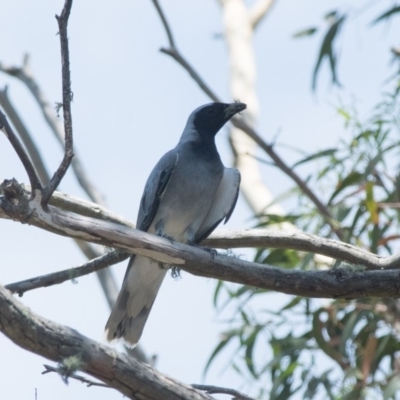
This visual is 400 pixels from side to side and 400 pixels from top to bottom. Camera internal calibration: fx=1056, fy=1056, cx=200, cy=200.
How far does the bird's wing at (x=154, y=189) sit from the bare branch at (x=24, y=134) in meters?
1.23

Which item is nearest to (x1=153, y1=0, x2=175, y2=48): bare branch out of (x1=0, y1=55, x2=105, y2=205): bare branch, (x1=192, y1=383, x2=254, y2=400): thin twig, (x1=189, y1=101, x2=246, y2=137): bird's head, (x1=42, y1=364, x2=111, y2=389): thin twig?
(x1=189, y1=101, x2=246, y2=137): bird's head

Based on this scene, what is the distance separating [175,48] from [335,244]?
2077 mm

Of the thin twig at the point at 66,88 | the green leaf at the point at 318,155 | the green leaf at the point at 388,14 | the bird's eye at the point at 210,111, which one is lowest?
the thin twig at the point at 66,88

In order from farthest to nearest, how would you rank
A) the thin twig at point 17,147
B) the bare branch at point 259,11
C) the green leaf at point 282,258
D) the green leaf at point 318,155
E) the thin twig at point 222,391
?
the bare branch at point 259,11, the green leaf at point 282,258, the green leaf at point 318,155, the thin twig at point 222,391, the thin twig at point 17,147

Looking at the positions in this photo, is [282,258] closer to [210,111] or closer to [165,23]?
[210,111]

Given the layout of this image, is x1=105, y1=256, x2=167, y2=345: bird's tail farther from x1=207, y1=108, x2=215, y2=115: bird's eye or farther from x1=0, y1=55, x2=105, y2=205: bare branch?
x1=0, y1=55, x2=105, y2=205: bare branch

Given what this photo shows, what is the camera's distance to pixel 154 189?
5691 mm

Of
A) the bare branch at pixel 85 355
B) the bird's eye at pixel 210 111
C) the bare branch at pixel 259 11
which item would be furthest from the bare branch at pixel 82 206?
the bare branch at pixel 259 11

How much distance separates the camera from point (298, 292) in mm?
4215

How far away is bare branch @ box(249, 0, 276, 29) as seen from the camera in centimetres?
1169

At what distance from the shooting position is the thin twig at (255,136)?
241 inches

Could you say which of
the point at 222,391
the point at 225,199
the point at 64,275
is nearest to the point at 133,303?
the point at 225,199

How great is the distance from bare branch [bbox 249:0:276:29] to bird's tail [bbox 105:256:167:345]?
21.2 ft

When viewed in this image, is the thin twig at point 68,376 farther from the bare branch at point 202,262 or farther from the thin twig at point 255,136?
the thin twig at point 255,136
